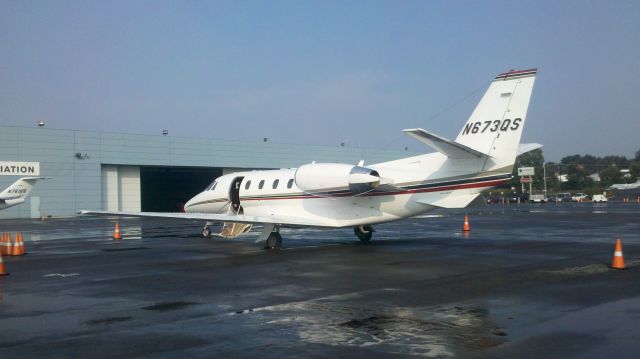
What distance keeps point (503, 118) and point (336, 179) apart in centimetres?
562

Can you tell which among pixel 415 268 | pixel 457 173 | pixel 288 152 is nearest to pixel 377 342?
pixel 415 268

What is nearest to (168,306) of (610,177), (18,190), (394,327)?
(394,327)

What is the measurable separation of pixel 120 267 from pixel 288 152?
52319 millimetres

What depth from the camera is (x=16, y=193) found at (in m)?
47.2

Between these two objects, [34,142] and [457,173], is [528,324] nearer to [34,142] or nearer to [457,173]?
[457,173]

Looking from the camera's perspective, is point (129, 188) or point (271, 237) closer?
point (271, 237)

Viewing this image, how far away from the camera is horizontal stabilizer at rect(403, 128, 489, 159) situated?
1661cm

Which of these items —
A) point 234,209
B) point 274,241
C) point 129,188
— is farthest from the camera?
point 129,188

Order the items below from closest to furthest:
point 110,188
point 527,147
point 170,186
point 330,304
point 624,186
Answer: point 330,304 < point 527,147 < point 110,188 < point 170,186 < point 624,186

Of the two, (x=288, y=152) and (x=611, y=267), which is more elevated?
(x=288, y=152)

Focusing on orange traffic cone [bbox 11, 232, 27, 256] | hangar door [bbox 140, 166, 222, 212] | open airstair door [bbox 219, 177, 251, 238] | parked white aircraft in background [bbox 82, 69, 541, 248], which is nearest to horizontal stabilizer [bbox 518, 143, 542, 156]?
parked white aircraft in background [bbox 82, 69, 541, 248]

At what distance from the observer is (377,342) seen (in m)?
7.80

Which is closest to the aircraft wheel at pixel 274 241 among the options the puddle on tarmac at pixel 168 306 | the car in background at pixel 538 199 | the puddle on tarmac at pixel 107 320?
the puddle on tarmac at pixel 168 306

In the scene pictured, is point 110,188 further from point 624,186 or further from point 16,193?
point 624,186
